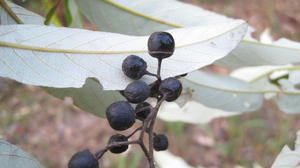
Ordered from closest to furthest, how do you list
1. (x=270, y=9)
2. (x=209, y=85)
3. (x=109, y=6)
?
(x=109, y=6), (x=209, y=85), (x=270, y=9)

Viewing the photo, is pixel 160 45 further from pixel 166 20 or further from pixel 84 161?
pixel 166 20

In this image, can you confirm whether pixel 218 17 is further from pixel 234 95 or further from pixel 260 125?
pixel 260 125

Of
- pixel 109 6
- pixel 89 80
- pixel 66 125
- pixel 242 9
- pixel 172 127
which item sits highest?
pixel 109 6

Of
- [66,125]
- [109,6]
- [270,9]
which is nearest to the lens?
[109,6]

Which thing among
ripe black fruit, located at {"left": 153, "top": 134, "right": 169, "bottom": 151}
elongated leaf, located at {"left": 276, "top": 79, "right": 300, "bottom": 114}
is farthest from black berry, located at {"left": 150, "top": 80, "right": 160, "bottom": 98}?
elongated leaf, located at {"left": 276, "top": 79, "right": 300, "bottom": 114}

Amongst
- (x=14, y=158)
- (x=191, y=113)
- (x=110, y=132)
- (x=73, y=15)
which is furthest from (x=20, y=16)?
(x=110, y=132)

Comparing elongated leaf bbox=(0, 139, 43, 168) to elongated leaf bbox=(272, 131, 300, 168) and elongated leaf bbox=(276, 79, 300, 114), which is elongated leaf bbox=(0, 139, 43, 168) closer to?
elongated leaf bbox=(272, 131, 300, 168)

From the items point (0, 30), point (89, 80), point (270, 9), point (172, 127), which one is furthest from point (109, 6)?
point (270, 9)
